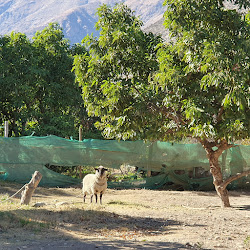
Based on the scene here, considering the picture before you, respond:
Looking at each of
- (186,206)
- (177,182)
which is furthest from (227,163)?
(186,206)

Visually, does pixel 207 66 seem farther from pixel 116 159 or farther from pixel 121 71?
pixel 116 159

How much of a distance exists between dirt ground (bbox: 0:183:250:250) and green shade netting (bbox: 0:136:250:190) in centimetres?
378

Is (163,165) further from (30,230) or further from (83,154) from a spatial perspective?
(30,230)

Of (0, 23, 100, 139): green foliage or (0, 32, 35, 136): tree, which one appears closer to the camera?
(0, 32, 35, 136): tree

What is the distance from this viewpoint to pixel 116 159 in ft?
57.4

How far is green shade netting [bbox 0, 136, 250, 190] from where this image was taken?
1723 centimetres

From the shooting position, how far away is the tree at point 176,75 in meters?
9.81

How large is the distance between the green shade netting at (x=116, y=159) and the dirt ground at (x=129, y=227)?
3.78 metres

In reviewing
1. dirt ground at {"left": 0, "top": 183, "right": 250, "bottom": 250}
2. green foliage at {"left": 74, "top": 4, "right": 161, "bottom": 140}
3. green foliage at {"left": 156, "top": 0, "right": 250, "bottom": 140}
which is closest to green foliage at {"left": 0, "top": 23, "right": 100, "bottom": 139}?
→ dirt ground at {"left": 0, "top": 183, "right": 250, "bottom": 250}

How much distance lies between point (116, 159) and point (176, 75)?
26.1ft

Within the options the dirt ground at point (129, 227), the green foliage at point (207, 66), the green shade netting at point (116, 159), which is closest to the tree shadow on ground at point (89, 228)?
the dirt ground at point (129, 227)

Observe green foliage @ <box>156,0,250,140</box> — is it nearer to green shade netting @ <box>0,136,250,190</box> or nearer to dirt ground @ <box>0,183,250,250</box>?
dirt ground @ <box>0,183,250,250</box>

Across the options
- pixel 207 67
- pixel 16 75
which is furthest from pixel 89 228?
pixel 16 75

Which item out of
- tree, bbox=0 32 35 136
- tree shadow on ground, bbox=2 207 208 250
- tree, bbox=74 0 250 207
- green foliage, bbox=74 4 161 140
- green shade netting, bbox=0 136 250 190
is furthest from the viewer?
tree, bbox=0 32 35 136
